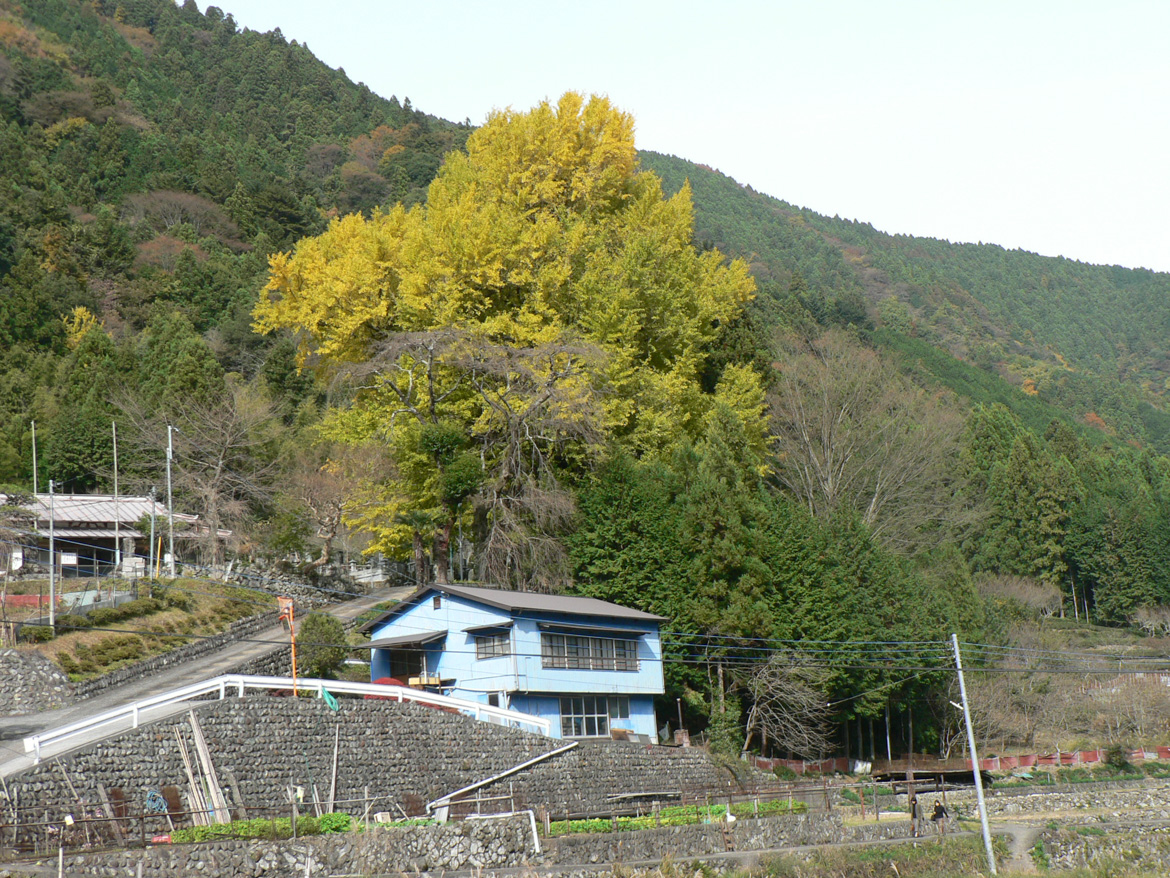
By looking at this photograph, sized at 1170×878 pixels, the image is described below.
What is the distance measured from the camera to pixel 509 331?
36719 mm

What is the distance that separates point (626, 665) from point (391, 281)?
16042 mm

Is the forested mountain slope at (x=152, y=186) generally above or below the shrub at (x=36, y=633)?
above

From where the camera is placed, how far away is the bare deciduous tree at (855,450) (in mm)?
46500

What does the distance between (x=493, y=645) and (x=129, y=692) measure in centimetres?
943

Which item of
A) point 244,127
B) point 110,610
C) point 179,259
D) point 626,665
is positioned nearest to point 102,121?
point 244,127

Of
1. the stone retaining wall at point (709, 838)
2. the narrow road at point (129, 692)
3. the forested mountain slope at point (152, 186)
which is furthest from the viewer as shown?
the forested mountain slope at point (152, 186)

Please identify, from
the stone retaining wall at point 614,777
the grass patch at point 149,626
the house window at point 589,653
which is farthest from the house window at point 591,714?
the grass patch at point 149,626

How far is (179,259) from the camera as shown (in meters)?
74.0

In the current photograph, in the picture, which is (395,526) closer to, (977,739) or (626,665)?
(626,665)

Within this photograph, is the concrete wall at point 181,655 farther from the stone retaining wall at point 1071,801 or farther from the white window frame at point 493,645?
the stone retaining wall at point 1071,801

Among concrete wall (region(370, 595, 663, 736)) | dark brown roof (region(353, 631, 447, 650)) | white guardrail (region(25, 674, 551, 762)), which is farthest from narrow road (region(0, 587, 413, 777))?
concrete wall (region(370, 595, 663, 736))

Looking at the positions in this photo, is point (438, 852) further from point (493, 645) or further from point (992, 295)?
point (992, 295)

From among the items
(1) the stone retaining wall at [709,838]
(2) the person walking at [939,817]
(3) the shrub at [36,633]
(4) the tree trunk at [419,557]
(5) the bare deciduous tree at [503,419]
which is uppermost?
(5) the bare deciduous tree at [503,419]

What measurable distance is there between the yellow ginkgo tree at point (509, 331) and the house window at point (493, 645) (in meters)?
4.12
